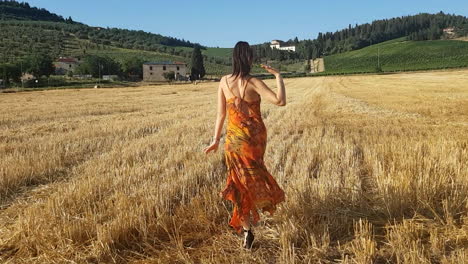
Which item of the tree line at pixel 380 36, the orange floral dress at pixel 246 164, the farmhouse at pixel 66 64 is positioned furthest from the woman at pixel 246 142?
the tree line at pixel 380 36

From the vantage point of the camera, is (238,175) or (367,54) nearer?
(238,175)

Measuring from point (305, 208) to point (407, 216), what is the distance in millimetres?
1184

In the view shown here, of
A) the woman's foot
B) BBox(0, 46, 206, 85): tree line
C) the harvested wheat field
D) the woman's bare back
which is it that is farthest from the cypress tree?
the woman's foot

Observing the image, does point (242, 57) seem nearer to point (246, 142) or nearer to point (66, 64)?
point (246, 142)

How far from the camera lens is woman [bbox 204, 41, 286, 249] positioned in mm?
3693

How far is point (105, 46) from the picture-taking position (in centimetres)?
14988

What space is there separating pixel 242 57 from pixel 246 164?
3.51ft

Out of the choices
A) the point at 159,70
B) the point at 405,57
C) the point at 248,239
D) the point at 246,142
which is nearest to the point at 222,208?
the point at 248,239

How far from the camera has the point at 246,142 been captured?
3.68m

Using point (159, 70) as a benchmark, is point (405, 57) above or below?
above

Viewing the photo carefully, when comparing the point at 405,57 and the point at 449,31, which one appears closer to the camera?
the point at 405,57

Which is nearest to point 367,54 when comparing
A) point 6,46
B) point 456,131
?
point 6,46

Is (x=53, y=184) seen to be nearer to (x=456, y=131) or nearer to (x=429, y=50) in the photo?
(x=456, y=131)

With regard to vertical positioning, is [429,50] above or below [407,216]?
above
